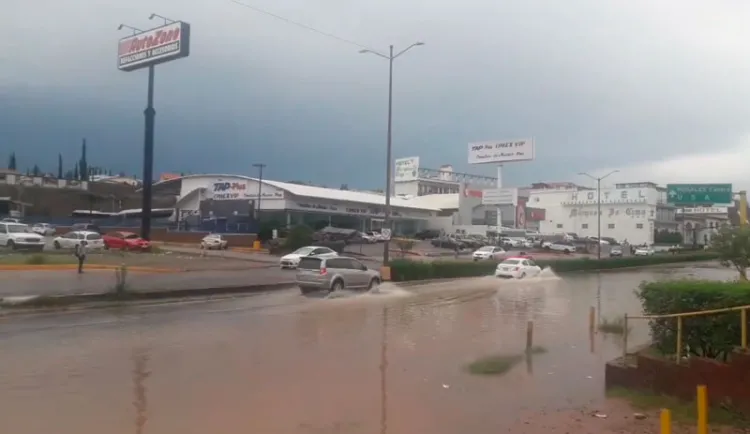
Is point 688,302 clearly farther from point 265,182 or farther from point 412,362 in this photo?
point 265,182

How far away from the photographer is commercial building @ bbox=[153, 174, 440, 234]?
8106 centimetres

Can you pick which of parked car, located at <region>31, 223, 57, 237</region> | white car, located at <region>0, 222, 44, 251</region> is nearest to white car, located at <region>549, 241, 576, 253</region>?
parked car, located at <region>31, 223, 57, 237</region>

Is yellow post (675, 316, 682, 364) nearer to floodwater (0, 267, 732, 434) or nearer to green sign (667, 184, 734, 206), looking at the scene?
floodwater (0, 267, 732, 434)

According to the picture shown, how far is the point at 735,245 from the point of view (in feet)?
80.1

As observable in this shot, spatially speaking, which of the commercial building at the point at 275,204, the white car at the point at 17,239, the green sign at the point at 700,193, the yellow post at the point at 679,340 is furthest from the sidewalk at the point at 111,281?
the commercial building at the point at 275,204

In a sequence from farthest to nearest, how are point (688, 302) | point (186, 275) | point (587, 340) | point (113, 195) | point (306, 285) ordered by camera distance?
point (113, 195) → point (186, 275) → point (306, 285) → point (587, 340) → point (688, 302)

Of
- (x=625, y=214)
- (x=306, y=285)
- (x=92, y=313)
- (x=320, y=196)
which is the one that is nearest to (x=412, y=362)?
(x=92, y=313)

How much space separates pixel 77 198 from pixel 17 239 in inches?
2573

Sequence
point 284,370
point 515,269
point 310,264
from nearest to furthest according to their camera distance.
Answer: point 284,370 < point 310,264 < point 515,269

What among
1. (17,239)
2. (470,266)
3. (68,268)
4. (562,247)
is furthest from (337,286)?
(562,247)

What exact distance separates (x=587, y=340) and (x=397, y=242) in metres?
53.2

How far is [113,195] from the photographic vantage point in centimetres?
11081

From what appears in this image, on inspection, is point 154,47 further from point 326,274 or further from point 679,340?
point 679,340

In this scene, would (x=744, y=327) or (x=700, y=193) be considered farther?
(x=700, y=193)
